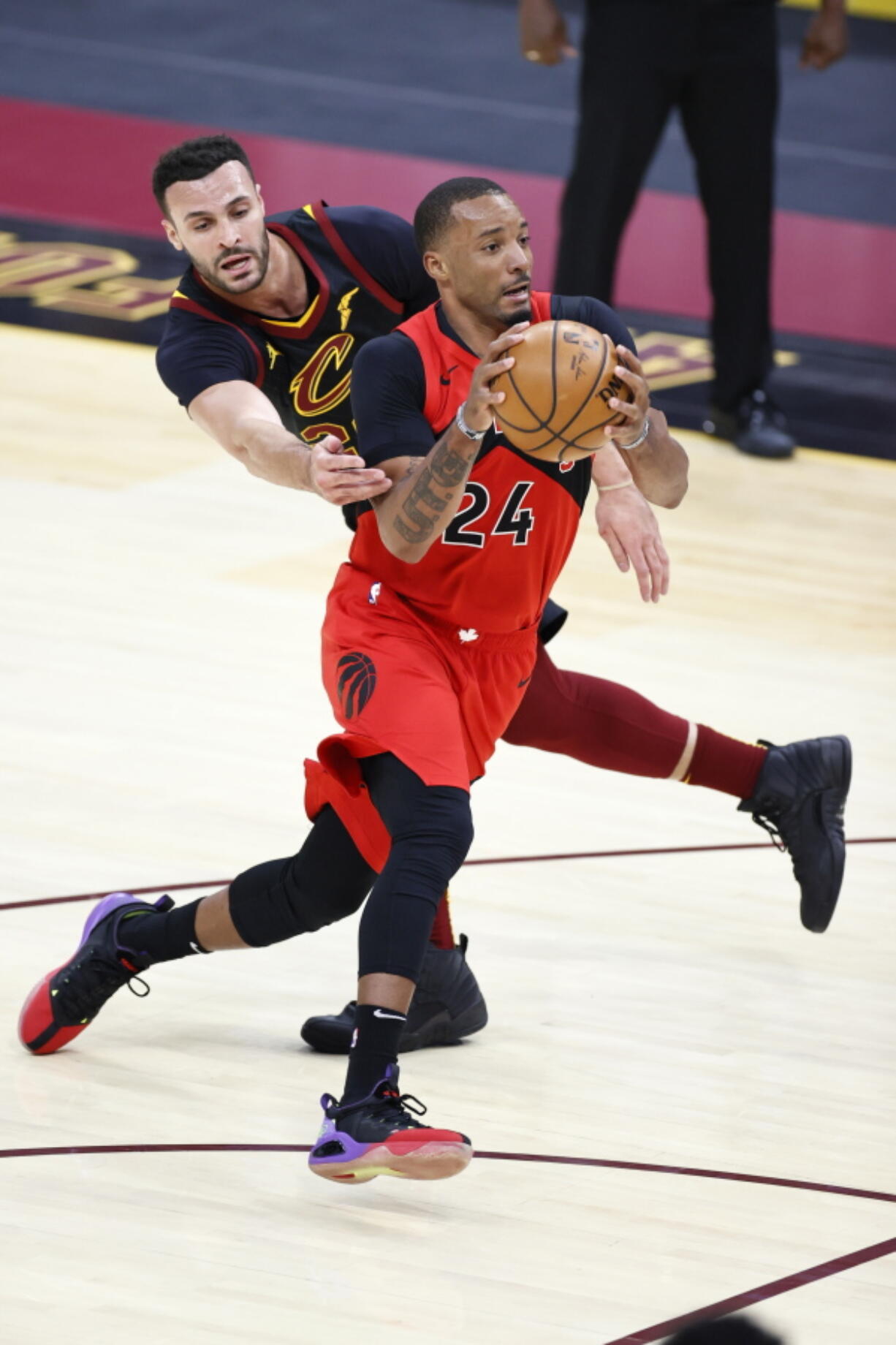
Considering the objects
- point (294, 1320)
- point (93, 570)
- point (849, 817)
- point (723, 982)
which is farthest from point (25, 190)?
point (294, 1320)

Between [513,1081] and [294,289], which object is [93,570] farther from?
[513,1081]

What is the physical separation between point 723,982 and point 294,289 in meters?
1.64

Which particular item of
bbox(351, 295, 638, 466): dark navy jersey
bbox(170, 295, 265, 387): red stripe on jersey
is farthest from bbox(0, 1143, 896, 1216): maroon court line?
bbox(170, 295, 265, 387): red stripe on jersey

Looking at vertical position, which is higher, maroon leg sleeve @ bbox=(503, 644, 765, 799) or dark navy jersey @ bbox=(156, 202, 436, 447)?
dark navy jersey @ bbox=(156, 202, 436, 447)

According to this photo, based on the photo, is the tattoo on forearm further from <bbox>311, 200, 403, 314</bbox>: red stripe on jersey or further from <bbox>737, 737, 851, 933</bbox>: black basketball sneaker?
<bbox>737, 737, 851, 933</bbox>: black basketball sneaker

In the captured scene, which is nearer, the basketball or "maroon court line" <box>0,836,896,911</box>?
the basketball

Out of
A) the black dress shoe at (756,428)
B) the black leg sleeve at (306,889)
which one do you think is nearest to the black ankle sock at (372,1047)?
the black leg sleeve at (306,889)

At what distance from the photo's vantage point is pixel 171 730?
5.82 meters

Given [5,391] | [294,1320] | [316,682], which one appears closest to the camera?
[294,1320]

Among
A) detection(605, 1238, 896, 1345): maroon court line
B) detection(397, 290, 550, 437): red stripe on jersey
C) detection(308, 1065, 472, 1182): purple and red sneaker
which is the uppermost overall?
detection(397, 290, 550, 437): red stripe on jersey

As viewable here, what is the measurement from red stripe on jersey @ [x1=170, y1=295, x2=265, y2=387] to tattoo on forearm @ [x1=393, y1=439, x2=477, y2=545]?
0.86 metres

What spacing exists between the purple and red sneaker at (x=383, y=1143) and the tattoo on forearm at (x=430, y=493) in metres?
0.87

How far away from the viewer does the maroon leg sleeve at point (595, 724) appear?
15.1 feet

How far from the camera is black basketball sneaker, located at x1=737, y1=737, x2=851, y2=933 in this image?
461 cm
